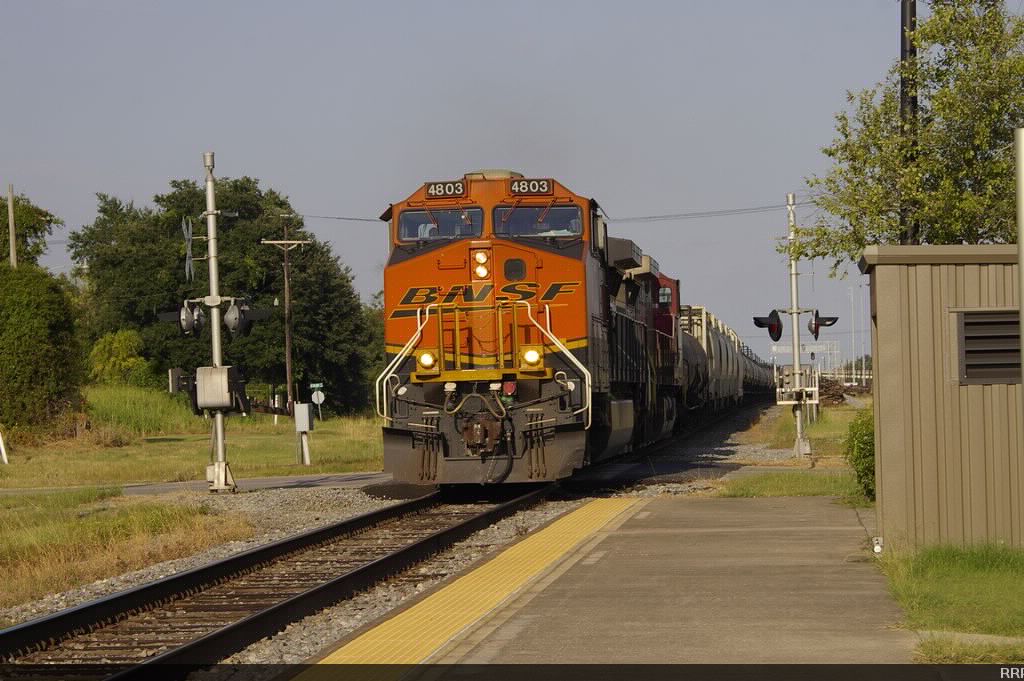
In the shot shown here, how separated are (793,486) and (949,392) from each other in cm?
849

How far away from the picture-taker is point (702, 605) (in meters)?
9.50

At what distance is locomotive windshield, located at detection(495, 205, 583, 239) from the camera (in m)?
19.3

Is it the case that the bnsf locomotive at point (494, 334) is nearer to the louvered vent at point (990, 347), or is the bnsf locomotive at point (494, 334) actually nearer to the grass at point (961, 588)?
the louvered vent at point (990, 347)

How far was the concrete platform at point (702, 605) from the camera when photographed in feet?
25.7

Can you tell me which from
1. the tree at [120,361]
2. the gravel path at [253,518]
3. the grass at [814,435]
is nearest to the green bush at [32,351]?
the gravel path at [253,518]

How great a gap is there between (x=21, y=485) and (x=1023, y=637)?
2454cm

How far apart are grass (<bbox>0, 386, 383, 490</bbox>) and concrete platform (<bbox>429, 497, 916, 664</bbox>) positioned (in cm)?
1735

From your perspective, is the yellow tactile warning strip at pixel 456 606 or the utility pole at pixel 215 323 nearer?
the yellow tactile warning strip at pixel 456 606

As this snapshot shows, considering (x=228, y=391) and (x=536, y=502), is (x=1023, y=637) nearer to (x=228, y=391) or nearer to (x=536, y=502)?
(x=536, y=502)

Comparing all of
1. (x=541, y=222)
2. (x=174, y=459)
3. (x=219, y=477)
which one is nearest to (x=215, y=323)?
(x=219, y=477)

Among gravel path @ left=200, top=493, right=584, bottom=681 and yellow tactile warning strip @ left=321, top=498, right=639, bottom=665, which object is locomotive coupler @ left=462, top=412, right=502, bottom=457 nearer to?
gravel path @ left=200, top=493, right=584, bottom=681

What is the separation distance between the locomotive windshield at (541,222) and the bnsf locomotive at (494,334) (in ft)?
0.05

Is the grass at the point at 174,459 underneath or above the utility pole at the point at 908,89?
underneath

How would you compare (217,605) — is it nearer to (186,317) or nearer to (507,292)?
(507,292)
